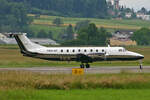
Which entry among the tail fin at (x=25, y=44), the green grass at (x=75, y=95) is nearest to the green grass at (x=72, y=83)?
the green grass at (x=75, y=95)

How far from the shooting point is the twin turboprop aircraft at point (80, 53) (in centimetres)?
5809

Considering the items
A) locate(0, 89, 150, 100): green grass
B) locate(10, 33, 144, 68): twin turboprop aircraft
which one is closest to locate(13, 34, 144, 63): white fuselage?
locate(10, 33, 144, 68): twin turboprop aircraft

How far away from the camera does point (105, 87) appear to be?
111ft

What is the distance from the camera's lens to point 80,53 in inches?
2317

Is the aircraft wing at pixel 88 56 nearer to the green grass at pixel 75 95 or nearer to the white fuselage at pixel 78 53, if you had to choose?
the white fuselage at pixel 78 53

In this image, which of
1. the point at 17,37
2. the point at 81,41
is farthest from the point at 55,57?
the point at 81,41

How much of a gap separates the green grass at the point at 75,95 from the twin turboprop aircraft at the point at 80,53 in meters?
25.9

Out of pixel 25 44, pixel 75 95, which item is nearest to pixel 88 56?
pixel 25 44

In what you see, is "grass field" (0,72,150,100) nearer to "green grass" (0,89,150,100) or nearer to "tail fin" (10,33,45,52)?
"green grass" (0,89,150,100)

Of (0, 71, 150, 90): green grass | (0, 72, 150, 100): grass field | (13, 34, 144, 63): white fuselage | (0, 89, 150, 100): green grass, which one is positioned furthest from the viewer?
(13, 34, 144, 63): white fuselage

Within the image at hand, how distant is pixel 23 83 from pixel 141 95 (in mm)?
8176

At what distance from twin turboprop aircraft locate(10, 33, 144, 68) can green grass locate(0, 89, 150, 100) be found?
2589cm

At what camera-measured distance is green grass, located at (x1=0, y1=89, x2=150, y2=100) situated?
92.8 ft

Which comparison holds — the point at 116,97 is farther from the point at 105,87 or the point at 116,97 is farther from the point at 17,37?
the point at 17,37
